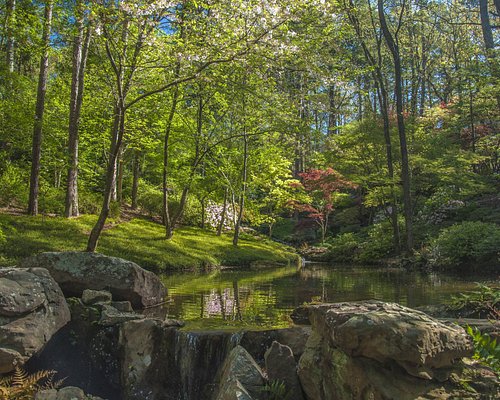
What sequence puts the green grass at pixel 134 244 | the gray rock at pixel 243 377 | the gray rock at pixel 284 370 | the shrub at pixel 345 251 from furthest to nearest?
1. the shrub at pixel 345 251
2. the green grass at pixel 134 244
3. the gray rock at pixel 284 370
4. the gray rock at pixel 243 377

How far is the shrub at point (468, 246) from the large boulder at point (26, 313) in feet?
39.8

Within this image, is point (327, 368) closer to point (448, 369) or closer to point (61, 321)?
point (448, 369)

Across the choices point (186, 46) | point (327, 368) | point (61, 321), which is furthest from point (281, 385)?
point (186, 46)

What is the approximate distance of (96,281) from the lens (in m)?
8.08

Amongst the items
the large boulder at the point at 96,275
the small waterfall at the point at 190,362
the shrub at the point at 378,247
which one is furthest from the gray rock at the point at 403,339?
the shrub at the point at 378,247

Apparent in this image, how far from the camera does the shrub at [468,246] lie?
1361 centimetres

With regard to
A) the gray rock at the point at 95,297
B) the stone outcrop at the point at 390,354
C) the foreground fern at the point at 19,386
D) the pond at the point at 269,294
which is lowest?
the foreground fern at the point at 19,386

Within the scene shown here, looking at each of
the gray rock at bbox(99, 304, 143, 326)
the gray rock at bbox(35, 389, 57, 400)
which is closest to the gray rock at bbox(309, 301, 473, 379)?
the gray rock at bbox(35, 389, 57, 400)

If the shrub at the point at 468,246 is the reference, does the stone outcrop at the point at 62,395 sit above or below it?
below

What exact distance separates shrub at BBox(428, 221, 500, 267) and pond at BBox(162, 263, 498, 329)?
1.26 meters

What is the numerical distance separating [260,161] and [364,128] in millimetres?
6072

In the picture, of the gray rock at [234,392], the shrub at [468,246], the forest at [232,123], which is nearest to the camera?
the gray rock at [234,392]

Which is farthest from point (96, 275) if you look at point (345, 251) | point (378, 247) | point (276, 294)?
point (345, 251)

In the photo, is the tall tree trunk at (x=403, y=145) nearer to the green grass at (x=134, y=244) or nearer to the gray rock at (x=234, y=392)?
the green grass at (x=134, y=244)
